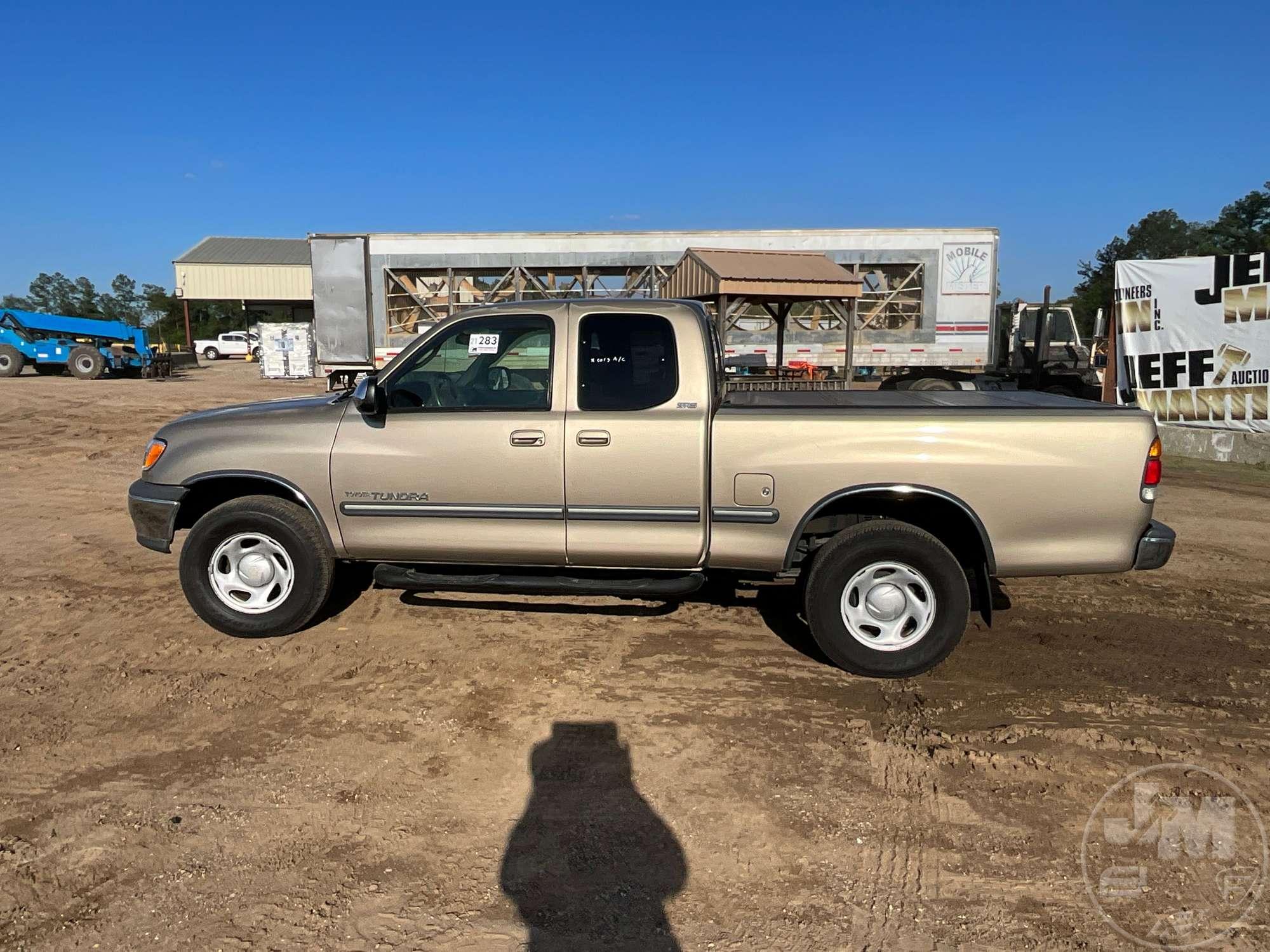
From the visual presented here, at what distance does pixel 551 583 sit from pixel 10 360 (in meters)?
29.9

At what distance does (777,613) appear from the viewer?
5.36 m

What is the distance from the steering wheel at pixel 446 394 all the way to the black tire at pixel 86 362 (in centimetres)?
2801

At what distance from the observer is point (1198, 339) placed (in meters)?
11.5

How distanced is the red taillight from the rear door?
2113 millimetres

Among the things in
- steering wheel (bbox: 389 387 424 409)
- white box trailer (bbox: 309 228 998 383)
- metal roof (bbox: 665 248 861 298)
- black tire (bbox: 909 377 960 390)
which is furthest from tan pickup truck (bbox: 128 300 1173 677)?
white box trailer (bbox: 309 228 998 383)

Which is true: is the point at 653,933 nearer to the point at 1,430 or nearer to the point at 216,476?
the point at 216,476

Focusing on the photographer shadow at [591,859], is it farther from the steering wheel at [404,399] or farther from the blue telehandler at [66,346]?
the blue telehandler at [66,346]

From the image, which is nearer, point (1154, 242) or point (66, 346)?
point (66, 346)

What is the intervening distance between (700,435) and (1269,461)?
10330mm

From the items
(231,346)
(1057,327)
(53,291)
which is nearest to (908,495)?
(1057,327)

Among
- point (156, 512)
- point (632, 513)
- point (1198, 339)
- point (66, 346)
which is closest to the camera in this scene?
point (632, 513)

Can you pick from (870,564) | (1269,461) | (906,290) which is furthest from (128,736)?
(906,290)

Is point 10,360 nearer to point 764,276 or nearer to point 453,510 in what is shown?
point 764,276

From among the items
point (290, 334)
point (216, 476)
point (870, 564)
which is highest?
point (290, 334)
